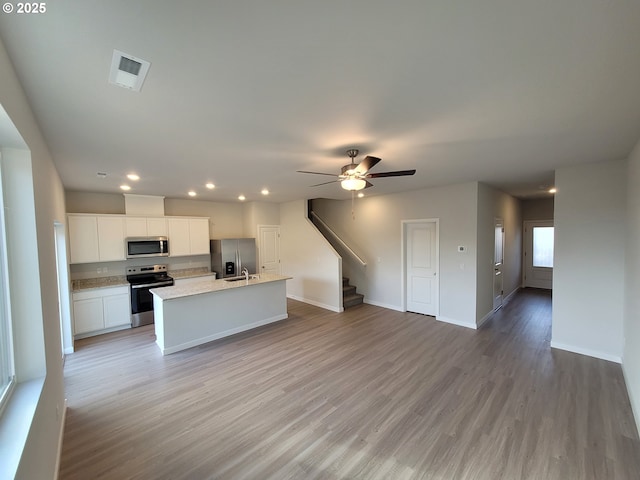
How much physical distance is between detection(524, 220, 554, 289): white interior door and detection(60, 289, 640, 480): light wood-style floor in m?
4.52

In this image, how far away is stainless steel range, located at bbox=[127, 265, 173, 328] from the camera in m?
5.09

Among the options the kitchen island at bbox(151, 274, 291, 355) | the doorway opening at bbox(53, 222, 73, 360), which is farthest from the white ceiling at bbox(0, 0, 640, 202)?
the kitchen island at bbox(151, 274, 291, 355)

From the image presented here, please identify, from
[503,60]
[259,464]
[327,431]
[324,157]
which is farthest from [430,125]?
[259,464]

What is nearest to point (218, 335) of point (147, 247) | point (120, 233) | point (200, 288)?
point (200, 288)

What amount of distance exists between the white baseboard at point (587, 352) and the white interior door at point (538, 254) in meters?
4.87

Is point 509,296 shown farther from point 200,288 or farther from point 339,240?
point 200,288

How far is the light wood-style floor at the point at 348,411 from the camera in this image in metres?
2.06

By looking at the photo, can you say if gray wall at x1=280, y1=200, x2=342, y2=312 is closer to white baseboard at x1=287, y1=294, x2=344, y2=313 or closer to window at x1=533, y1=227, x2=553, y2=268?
white baseboard at x1=287, y1=294, x2=344, y2=313

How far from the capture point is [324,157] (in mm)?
3047

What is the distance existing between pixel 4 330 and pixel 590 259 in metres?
6.08

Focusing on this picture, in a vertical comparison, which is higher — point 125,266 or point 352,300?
point 125,266

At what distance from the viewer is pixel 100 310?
476cm

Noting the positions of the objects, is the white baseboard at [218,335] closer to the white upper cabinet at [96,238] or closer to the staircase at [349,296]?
the staircase at [349,296]

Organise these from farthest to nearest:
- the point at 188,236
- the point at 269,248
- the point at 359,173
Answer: the point at 269,248 → the point at 188,236 → the point at 359,173
